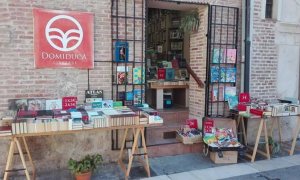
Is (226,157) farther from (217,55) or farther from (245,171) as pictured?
(217,55)

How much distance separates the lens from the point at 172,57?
Answer: 7.56 metres

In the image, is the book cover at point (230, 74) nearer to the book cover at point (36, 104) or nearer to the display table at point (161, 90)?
the display table at point (161, 90)

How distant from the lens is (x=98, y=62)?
15.1 feet

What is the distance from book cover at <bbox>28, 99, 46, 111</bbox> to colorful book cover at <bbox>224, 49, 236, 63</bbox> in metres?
3.33

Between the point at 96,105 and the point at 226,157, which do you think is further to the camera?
the point at 226,157

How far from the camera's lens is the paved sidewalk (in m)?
4.35

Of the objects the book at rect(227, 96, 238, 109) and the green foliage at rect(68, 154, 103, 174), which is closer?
the green foliage at rect(68, 154, 103, 174)

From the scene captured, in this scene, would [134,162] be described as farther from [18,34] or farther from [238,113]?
[18,34]

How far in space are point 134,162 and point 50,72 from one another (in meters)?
1.97

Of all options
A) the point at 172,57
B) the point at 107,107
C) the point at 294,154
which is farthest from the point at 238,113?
the point at 172,57

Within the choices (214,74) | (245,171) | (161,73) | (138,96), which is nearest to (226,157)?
(245,171)

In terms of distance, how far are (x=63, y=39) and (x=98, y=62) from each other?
63 centimetres

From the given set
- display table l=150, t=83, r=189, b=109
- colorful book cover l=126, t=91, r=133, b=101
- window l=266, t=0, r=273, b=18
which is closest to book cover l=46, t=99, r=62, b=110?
colorful book cover l=126, t=91, r=133, b=101

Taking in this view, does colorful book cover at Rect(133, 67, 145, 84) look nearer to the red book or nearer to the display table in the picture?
the display table
